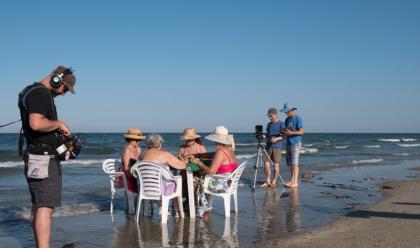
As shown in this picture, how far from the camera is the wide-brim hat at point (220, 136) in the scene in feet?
22.4

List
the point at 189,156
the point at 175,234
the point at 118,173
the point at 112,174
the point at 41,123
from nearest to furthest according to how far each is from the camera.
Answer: the point at 41,123
the point at 175,234
the point at 189,156
the point at 118,173
the point at 112,174

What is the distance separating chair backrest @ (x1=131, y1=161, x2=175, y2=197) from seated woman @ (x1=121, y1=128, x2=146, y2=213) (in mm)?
477

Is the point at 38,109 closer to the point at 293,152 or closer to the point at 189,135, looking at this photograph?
the point at 189,135

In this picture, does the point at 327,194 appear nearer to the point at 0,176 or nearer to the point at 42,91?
the point at 42,91

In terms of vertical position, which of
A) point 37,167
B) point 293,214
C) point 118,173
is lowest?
point 293,214

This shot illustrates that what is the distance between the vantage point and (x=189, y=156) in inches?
273

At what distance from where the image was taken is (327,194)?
30.3ft

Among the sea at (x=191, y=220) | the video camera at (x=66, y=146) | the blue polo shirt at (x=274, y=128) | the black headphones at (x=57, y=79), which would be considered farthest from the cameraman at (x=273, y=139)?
the black headphones at (x=57, y=79)

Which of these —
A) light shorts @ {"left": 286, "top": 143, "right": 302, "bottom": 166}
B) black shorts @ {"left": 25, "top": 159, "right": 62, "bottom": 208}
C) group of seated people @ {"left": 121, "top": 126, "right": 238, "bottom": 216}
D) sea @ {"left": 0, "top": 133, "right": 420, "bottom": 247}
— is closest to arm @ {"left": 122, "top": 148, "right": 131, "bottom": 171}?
group of seated people @ {"left": 121, "top": 126, "right": 238, "bottom": 216}

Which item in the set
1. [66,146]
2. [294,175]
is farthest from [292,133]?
[66,146]

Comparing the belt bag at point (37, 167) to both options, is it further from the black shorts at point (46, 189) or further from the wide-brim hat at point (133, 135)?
the wide-brim hat at point (133, 135)

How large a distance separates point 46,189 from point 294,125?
21.5ft

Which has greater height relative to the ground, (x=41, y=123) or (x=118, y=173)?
(x=41, y=123)

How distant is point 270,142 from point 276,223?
3759 millimetres
